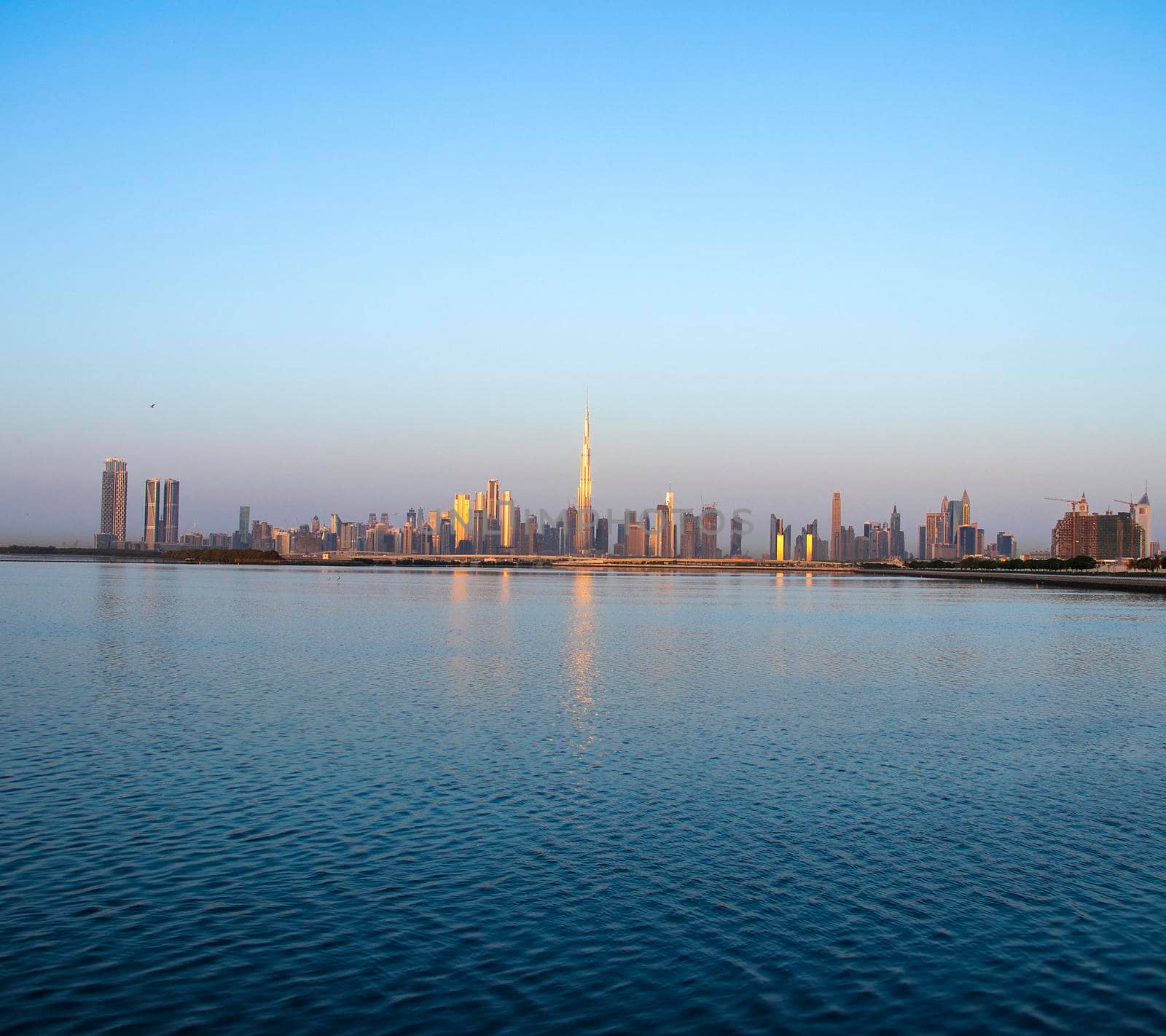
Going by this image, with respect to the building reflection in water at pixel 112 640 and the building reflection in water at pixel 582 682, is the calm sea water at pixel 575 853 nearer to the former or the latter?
the building reflection in water at pixel 582 682

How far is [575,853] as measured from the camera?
1589 cm

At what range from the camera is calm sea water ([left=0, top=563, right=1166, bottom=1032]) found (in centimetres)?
1103

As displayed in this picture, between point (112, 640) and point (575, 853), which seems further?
point (112, 640)

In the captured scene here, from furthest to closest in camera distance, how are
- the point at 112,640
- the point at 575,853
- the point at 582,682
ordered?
the point at 112,640 → the point at 582,682 → the point at 575,853

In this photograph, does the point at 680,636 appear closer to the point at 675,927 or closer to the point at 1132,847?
the point at 1132,847

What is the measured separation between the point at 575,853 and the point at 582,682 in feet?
68.6

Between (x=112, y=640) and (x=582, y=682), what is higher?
(x=112, y=640)

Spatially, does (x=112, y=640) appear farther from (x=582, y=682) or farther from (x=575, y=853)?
(x=575, y=853)

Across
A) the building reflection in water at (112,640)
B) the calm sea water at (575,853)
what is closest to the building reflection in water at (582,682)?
the calm sea water at (575,853)

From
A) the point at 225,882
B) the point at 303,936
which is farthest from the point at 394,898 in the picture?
the point at 225,882

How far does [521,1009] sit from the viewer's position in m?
10.7

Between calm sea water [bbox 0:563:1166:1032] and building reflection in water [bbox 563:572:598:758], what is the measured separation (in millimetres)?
228

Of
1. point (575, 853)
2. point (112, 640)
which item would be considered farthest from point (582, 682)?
point (112, 640)

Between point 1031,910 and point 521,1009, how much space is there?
24.1 ft
